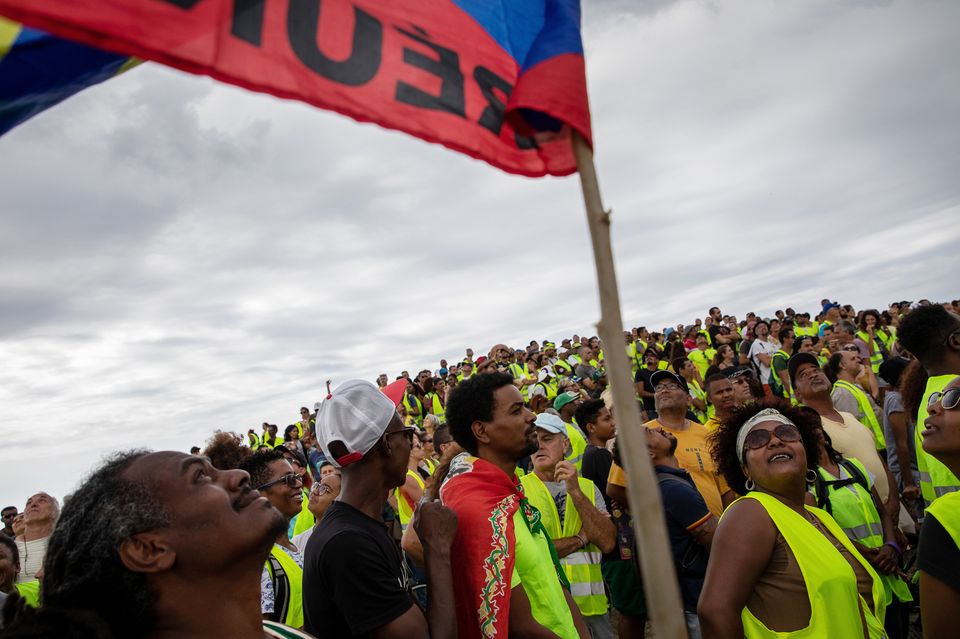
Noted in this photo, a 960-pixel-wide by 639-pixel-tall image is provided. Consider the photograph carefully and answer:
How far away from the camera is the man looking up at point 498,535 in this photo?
2.80 meters

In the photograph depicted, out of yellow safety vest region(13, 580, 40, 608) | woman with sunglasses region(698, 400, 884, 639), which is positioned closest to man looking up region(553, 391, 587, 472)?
woman with sunglasses region(698, 400, 884, 639)

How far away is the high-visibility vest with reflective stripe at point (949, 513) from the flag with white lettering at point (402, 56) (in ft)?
7.07

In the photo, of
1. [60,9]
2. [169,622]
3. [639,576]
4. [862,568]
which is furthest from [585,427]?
[60,9]

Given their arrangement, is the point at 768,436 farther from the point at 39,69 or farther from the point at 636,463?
the point at 39,69

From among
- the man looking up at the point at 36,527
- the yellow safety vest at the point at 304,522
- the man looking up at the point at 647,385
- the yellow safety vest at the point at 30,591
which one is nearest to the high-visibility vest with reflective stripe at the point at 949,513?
the man looking up at the point at 647,385

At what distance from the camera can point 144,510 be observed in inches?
74.2

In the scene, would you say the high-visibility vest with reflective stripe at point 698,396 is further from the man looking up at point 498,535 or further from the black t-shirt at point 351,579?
the black t-shirt at point 351,579

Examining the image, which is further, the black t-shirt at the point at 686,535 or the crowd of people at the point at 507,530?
the black t-shirt at the point at 686,535

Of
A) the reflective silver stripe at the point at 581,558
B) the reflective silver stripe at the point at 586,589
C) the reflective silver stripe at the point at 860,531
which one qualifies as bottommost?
the reflective silver stripe at the point at 586,589

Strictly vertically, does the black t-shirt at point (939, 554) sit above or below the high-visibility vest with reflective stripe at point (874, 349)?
below

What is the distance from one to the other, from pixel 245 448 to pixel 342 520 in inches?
93.9

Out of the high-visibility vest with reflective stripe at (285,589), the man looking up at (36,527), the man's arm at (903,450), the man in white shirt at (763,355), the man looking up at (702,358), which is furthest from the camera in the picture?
the man looking up at (702,358)

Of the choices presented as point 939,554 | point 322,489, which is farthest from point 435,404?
point 939,554

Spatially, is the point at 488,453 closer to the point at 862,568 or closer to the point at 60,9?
the point at 862,568
